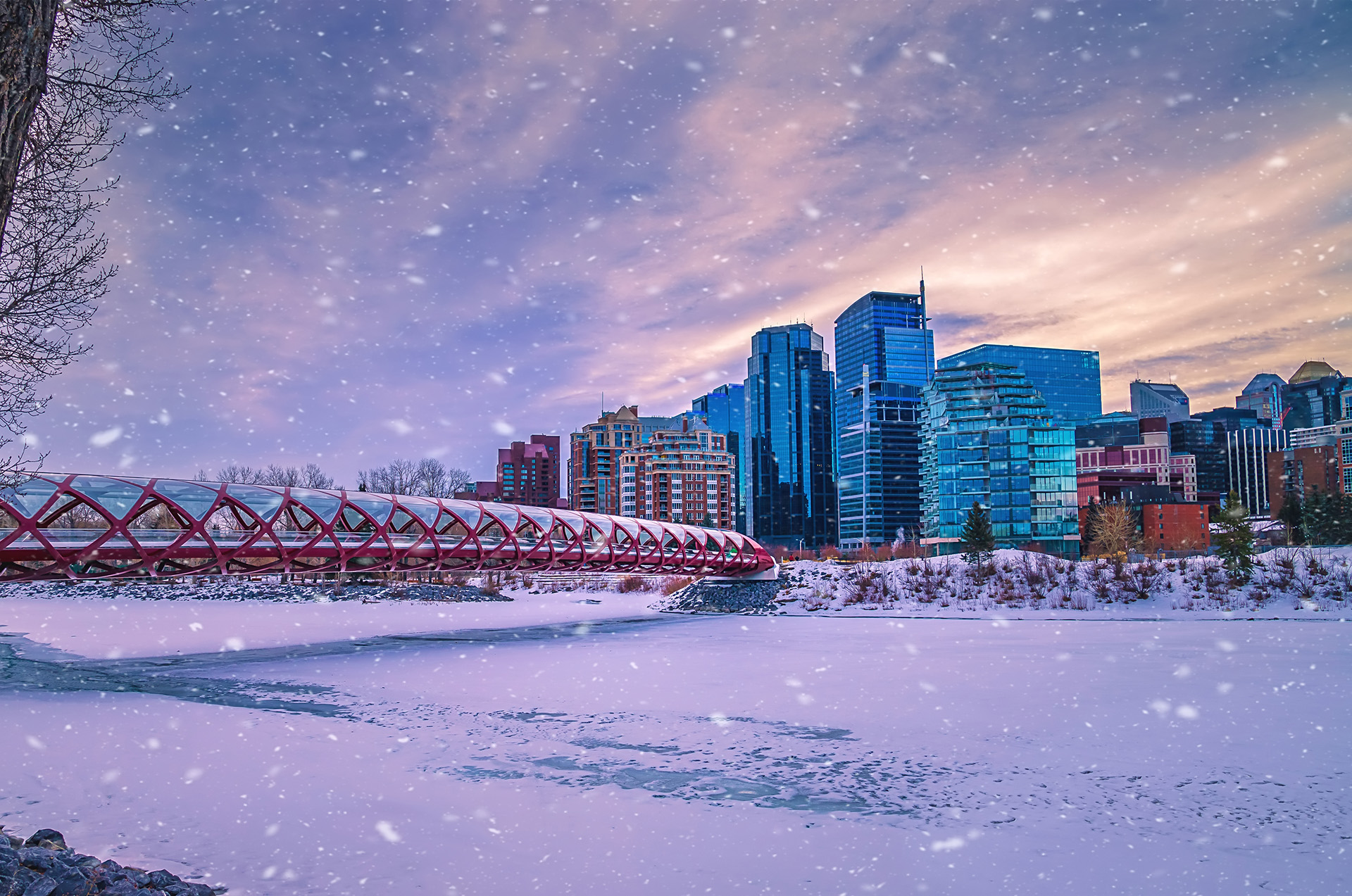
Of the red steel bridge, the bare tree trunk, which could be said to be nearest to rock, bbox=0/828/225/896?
the bare tree trunk

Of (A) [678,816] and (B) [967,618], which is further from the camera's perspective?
(B) [967,618]

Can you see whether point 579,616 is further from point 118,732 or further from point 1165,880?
point 1165,880

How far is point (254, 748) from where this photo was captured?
12.0 meters

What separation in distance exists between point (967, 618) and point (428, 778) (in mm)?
33819

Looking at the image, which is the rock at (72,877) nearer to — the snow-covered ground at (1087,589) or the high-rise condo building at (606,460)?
the snow-covered ground at (1087,589)

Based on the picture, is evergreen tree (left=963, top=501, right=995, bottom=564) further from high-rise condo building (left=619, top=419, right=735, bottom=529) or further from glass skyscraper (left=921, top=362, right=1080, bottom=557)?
high-rise condo building (left=619, top=419, right=735, bottom=529)

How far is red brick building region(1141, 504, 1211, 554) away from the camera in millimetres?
145875

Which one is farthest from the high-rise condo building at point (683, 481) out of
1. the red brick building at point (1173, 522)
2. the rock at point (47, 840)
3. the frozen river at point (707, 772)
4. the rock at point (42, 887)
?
the rock at point (42, 887)

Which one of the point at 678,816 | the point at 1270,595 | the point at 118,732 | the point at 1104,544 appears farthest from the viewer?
the point at 1104,544

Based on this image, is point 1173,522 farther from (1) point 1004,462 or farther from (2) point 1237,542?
(2) point 1237,542

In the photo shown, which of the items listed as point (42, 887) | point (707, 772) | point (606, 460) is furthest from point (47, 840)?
point (606, 460)

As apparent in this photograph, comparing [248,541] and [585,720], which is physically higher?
[248,541]

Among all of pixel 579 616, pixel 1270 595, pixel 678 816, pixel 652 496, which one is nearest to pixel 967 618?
pixel 1270 595

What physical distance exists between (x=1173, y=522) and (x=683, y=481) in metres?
90.0
